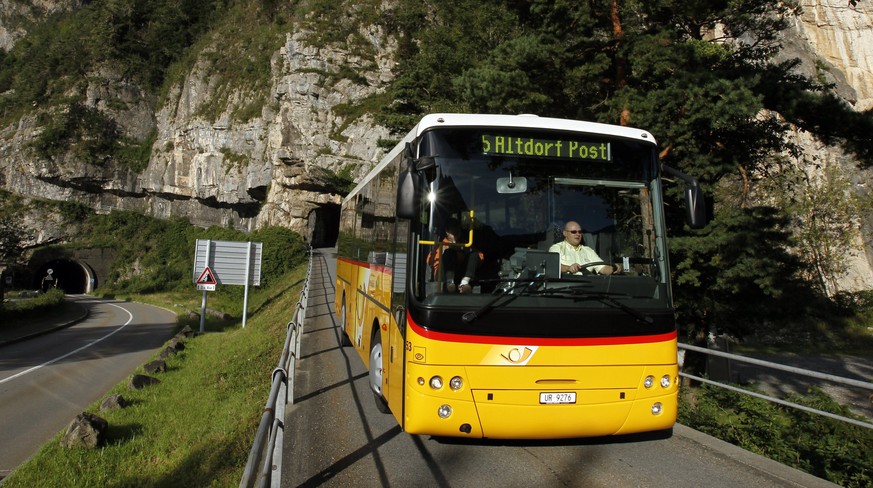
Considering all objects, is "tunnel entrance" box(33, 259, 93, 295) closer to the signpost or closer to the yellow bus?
the signpost

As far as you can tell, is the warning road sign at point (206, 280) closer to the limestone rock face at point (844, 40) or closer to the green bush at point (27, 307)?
the green bush at point (27, 307)

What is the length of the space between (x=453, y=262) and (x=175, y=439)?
17.3 feet

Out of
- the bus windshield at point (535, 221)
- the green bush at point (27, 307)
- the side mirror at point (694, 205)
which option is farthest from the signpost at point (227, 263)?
the side mirror at point (694, 205)

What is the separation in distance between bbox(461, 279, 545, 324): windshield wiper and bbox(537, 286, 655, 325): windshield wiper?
0.11 metres

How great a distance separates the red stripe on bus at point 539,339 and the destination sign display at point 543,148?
1694 mm

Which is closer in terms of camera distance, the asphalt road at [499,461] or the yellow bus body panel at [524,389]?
the yellow bus body panel at [524,389]

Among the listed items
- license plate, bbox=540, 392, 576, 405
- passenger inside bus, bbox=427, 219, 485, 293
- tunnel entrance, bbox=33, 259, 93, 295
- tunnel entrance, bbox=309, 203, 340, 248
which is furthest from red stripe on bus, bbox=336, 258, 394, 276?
tunnel entrance, bbox=33, 259, 93, 295

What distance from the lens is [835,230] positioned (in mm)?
32875

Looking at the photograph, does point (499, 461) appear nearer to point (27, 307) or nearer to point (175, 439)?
point (175, 439)

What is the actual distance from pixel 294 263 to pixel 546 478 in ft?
146

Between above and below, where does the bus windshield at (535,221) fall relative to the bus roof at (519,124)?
below

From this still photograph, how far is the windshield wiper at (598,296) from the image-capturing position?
4.92m

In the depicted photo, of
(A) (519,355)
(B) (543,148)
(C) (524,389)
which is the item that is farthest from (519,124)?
(C) (524,389)

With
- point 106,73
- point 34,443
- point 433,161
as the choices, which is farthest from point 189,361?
point 106,73
